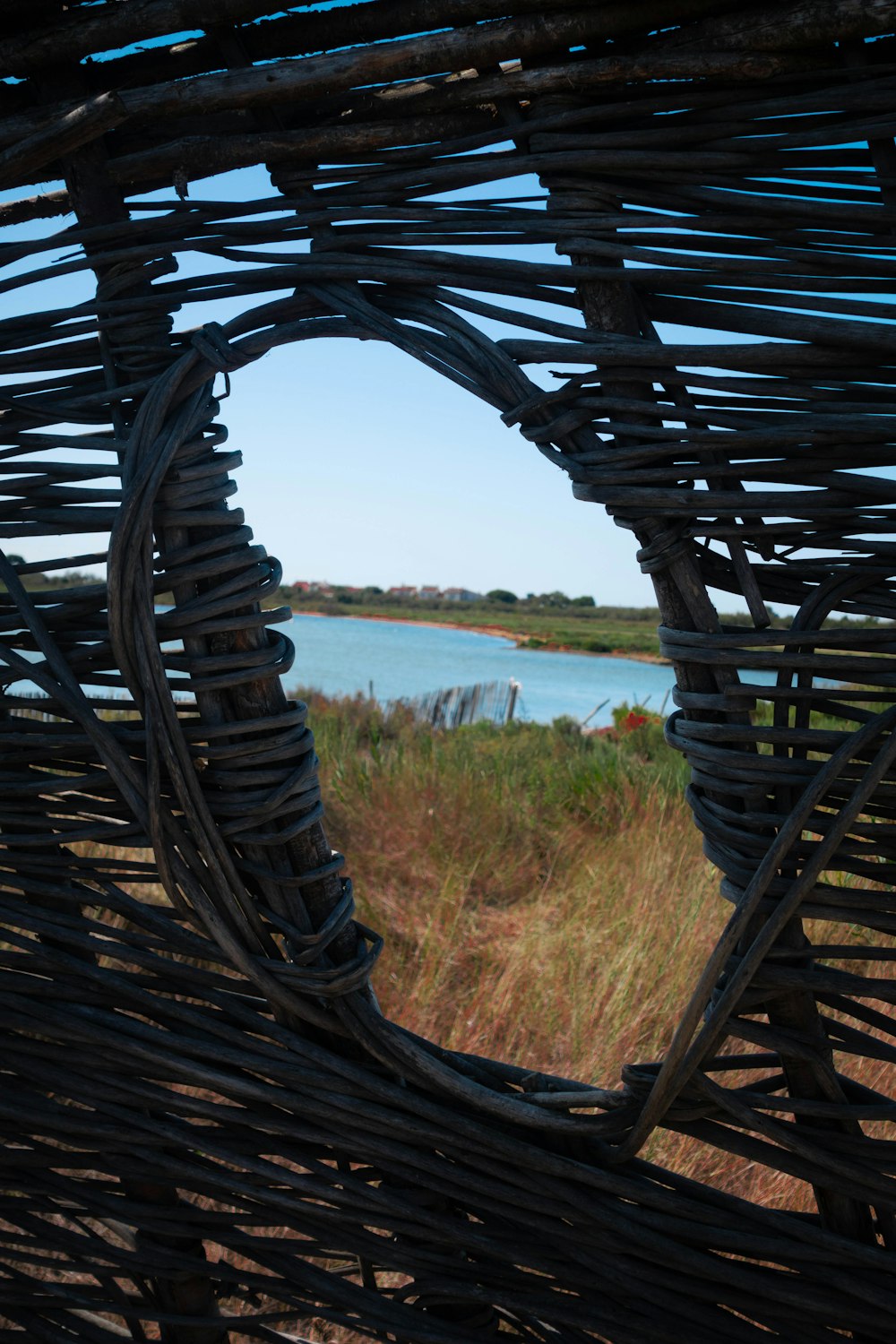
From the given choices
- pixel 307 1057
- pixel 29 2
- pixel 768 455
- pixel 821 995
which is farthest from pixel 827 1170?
pixel 29 2

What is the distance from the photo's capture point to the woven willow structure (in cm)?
88

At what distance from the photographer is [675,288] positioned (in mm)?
930

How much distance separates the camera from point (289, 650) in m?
1.03

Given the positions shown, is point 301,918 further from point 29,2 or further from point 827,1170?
point 29,2

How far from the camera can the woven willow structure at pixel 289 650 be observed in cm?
88

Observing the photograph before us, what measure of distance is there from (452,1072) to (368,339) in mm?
742

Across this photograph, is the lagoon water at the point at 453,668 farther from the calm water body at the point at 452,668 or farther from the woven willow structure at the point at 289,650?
the woven willow structure at the point at 289,650

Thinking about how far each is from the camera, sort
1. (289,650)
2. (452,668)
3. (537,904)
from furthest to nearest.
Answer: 1. (452,668)
2. (537,904)
3. (289,650)

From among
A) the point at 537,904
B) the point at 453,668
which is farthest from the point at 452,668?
the point at 537,904

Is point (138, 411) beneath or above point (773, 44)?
beneath

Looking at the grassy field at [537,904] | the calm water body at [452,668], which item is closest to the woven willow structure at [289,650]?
the grassy field at [537,904]

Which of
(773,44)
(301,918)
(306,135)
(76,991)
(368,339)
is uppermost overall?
(773,44)

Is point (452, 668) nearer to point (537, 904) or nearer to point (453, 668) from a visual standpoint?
point (453, 668)

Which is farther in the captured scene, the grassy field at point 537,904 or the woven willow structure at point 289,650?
the grassy field at point 537,904
